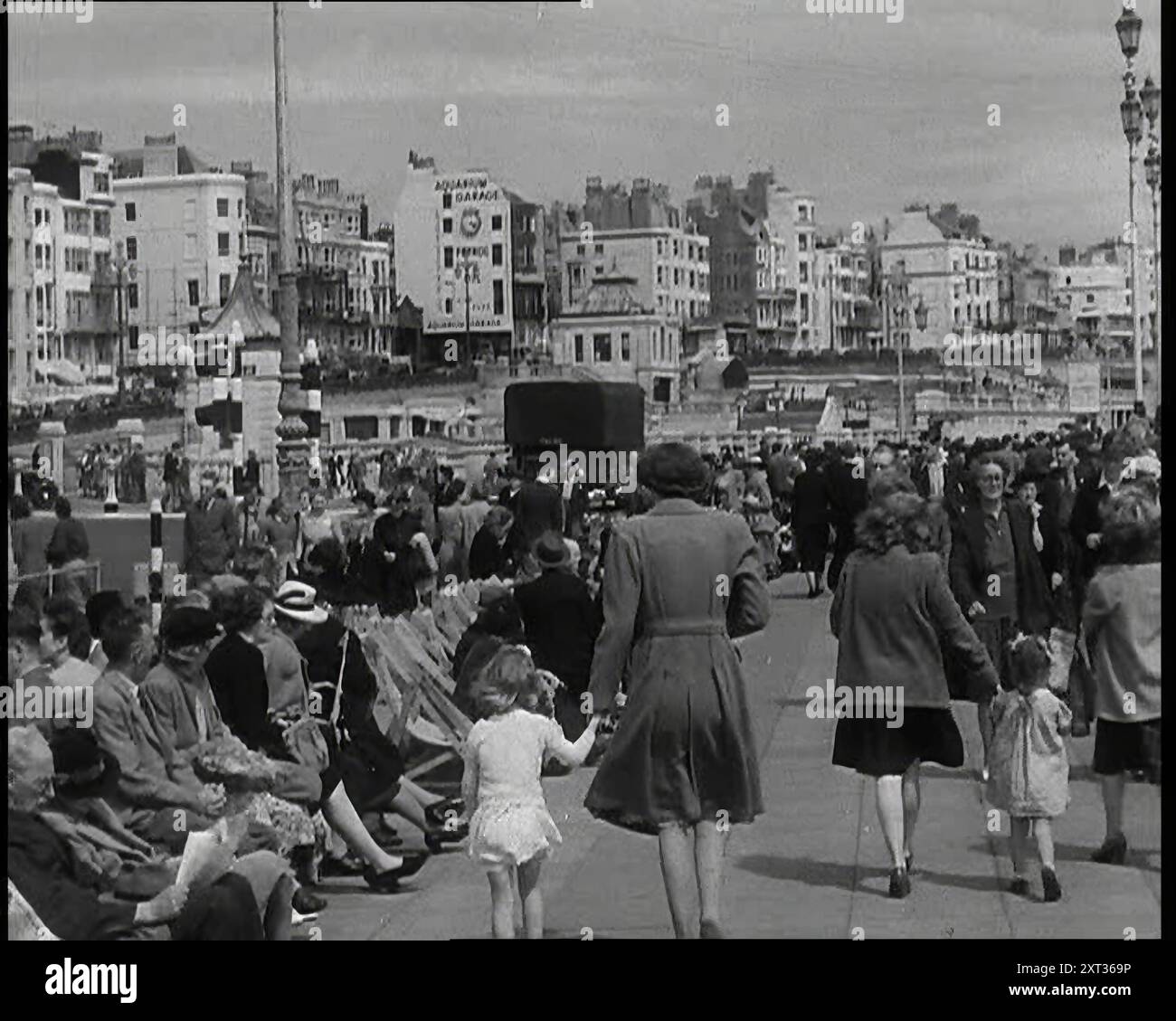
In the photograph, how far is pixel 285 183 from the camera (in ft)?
75.2

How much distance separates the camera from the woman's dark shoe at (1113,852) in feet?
29.6

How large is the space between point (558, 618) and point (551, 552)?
0.99ft

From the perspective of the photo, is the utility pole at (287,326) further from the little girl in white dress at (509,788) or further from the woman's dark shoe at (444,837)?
the little girl in white dress at (509,788)

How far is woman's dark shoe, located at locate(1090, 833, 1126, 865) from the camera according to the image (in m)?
9.01

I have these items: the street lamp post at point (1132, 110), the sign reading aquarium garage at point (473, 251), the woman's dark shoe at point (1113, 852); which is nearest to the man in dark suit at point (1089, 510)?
the woman's dark shoe at point (1113, 852)

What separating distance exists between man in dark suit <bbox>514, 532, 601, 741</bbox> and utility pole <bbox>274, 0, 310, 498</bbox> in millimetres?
8720

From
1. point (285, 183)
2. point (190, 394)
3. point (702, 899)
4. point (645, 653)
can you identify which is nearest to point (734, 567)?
point (645, 653)

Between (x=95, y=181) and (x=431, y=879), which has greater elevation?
(x=95, y=181)

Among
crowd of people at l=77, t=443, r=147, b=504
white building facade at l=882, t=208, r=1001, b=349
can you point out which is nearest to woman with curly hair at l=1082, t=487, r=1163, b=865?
crowd of people at l=77, t=443, r=147, b=504

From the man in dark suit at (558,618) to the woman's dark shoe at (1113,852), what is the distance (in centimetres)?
304

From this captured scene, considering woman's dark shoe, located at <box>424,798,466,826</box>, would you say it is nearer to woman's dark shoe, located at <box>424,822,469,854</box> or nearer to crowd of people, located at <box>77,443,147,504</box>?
woman's dark shoe, located at <box>424,822,469,854</box>

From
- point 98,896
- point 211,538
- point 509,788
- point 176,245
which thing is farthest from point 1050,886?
point 176,245
